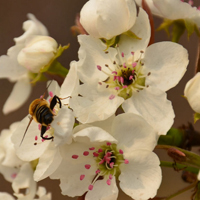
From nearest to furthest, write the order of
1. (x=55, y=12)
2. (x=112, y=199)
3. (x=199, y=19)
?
(x=112, y=199) < (x=199, y=19) < (x=55, y=12)

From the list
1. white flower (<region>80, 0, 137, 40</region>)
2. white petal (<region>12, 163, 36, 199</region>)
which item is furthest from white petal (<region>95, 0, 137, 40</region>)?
white petal (<region>12, 163, 36, 199</region>)

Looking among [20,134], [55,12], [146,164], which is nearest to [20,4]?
[55,12]

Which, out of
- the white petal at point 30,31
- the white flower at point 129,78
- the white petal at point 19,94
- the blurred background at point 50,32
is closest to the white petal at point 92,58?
the white flower at point 129,78

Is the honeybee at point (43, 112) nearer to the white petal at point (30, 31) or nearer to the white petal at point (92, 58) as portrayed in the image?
the white petal at point (92, 58)

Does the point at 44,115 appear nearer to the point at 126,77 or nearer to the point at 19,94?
the point at 126,77

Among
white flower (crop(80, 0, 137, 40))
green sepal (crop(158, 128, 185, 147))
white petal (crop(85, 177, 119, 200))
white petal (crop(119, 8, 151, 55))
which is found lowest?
white petal (crop(85, 177, 119, 200))

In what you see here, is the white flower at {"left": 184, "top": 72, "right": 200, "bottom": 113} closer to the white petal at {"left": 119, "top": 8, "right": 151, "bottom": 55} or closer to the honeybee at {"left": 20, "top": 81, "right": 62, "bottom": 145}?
the white petal at {"left": 119, "top": 8, "right": 151, "bottom": 55}

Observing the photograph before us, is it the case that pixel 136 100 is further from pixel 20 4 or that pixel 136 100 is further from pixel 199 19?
pixel 20 4
